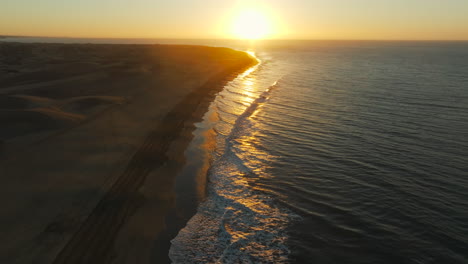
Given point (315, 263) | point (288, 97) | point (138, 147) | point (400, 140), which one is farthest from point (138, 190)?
point (288, 97)

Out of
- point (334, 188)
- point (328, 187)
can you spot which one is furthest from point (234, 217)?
point (334, 188)

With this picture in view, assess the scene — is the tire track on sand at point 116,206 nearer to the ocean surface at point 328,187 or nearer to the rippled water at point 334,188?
the ocean surface at point 328,187

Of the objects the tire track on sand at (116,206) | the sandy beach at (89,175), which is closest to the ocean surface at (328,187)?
the sandy beach at (89,175)

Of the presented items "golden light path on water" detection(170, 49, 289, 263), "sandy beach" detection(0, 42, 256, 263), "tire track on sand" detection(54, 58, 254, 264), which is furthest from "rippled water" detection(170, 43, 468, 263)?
"tire track on sand" detection(54, 58, 254, 264)

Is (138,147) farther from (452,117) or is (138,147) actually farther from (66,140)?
(452,117)

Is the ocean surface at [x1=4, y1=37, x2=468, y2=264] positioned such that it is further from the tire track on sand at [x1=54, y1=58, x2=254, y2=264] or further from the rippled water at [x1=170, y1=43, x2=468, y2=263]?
the tire track on sand at [x1=54, y1=58, x2=254, y2=264]

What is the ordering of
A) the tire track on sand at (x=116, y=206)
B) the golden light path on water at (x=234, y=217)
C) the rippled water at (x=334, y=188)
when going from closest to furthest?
the tire track on sand at (x=116, y=206) → the golden light path on water at (x=234, y=217) → the rippled water at (x=334, y=188)

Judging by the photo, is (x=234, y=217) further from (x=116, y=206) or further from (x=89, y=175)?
(x=89, y=175)
